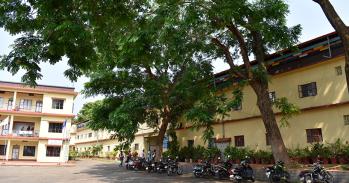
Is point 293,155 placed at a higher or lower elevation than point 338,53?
lower

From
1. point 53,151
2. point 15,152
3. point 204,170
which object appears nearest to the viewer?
point 204,170

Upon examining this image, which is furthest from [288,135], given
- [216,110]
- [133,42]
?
[133,42]

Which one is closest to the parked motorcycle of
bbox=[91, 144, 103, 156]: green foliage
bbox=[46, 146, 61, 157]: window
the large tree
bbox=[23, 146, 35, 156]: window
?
the large tree

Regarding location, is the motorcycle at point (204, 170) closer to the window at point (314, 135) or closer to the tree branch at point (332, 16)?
the window at point (314, 135)

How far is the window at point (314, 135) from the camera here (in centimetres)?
1761

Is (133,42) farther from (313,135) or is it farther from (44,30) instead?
(313,135)

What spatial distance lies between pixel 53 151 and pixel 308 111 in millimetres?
29511

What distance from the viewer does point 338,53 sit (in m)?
16.9

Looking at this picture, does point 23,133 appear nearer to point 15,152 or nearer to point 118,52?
point 15,152

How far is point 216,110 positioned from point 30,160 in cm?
2772

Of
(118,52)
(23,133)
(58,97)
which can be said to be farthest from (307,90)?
(23,133)

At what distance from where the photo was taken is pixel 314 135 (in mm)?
17906

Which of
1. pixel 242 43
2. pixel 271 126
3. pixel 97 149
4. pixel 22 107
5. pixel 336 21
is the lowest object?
pixel 97 149

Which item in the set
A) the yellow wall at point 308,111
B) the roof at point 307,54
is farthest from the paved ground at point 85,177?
the roof at point 307,54
